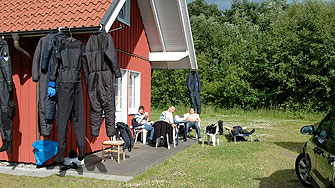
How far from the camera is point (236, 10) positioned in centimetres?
4419

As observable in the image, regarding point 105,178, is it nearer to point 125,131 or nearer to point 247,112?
point 125,131

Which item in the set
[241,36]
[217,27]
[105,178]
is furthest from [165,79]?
[105,178]

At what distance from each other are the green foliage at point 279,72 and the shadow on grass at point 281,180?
1645cm

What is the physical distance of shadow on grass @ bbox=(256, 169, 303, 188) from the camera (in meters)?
6.12

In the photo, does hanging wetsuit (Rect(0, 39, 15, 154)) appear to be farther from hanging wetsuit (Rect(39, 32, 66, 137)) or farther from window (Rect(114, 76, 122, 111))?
window (Rect(114, 76, 122, 111))

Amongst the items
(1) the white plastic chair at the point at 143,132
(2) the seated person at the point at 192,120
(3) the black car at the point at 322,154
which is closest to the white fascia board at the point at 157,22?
(2) the seated person at the point at 192,120

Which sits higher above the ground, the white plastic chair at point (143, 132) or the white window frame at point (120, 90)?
the white window frame at point (120, 90)

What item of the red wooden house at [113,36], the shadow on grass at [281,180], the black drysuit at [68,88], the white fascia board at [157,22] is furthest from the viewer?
the white fascia board at [157,22]

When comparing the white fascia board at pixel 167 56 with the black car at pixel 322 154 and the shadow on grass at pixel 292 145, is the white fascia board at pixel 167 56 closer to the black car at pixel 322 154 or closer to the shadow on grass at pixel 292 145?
the shadow on grass at pixel 292 145

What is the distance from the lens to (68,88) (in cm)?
549

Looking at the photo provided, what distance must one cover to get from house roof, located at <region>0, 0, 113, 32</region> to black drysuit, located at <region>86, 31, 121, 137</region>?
2.61ft

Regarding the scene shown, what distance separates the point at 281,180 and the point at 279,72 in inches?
703

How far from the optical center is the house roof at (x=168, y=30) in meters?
11.1

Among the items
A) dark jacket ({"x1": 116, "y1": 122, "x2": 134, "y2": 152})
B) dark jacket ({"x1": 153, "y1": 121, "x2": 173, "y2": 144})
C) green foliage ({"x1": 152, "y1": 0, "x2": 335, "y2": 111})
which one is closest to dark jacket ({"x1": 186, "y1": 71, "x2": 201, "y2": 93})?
dark jacket ({"x1": 153, "y1": 121, "x2": 173, "y2": 144})
